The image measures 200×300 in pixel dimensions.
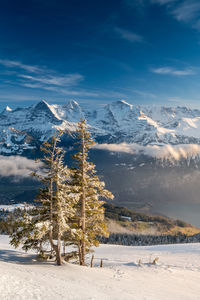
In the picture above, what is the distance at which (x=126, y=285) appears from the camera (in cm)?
2069

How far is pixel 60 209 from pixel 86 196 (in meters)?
6.31

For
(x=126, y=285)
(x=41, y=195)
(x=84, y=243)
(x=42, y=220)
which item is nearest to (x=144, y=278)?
(x=126, y=285)

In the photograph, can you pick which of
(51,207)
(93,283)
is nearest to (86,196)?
(51,207)

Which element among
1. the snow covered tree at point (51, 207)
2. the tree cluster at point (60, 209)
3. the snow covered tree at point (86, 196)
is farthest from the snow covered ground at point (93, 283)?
the snow covered tree at point (86, 196)

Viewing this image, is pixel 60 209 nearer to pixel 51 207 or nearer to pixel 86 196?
pixel 51 207

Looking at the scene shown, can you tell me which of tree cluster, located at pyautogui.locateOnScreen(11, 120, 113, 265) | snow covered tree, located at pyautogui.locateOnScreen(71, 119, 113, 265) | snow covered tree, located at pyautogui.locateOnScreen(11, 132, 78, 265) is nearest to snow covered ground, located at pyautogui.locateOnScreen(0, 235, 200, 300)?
tree cluster, located at pyautogui.locateOnScreen(11, 120, 113, 265)

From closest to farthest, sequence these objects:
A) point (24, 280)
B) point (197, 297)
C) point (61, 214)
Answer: point (24, 280) → point (197, 297) → point (61, 214)

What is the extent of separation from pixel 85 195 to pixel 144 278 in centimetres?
1083

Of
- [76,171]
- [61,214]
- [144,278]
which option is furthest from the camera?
[76,171]

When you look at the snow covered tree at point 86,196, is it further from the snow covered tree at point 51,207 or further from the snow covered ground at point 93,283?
the snow covered ground at point 93,283

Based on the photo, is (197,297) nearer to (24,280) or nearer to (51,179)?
(24,280)

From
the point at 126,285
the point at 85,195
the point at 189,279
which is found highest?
the point at 85,195

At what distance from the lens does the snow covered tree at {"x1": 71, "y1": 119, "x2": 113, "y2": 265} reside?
27.2m

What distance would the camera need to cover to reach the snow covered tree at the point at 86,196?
27.2 metres
